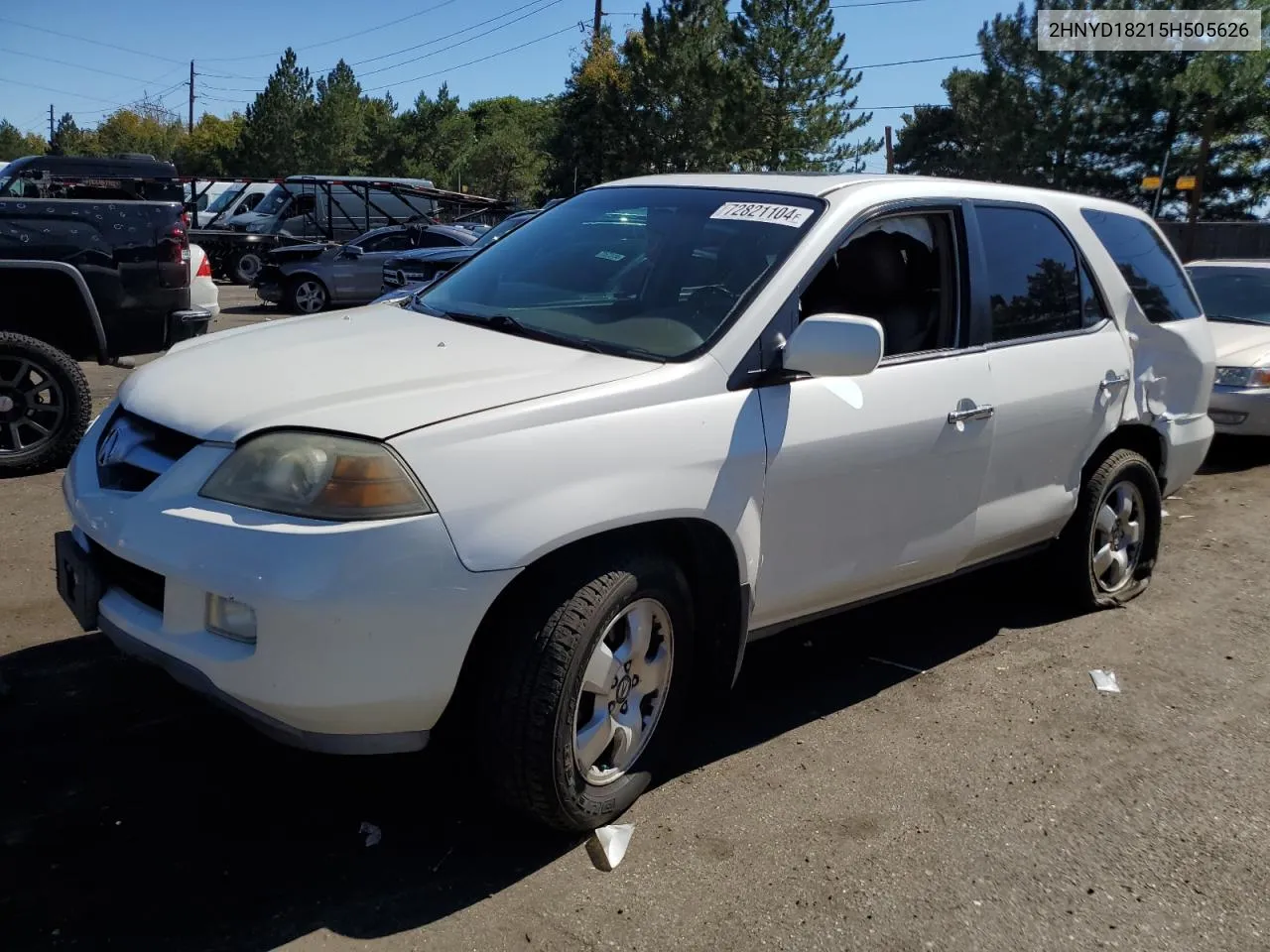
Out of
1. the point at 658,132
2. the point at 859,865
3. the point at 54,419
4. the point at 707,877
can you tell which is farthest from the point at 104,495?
the point at 658,132

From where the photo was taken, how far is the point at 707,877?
298cm

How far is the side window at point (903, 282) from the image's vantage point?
386 cm

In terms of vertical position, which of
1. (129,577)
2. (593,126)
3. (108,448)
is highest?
(593,126)

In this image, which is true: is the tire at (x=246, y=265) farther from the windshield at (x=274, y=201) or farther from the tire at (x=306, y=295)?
the tire at (x=306, y=295)

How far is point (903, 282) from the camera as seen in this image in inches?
159

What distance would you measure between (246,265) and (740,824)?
20995 millimetres

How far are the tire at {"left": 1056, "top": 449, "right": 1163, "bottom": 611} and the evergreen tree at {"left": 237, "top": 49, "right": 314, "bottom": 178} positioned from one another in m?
52.9

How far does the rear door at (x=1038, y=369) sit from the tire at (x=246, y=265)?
19770mm

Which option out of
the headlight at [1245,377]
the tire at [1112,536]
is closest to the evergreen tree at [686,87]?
the headlight at [1245,377]

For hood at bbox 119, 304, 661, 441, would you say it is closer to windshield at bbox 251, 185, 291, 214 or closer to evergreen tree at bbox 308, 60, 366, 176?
windshield at bbox 251, 185, 291, 214

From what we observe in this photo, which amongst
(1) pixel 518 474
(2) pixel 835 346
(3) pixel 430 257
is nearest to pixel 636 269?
(2) pixel 835 346

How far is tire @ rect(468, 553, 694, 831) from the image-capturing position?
2793 millimetres

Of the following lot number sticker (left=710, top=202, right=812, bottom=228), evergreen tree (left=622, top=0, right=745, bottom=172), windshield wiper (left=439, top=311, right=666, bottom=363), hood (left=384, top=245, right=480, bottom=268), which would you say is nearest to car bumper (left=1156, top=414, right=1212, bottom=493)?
lot number sticker (left=710, top=202, right=812, bottom=228)

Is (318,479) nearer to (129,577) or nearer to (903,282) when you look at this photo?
(129,577)
